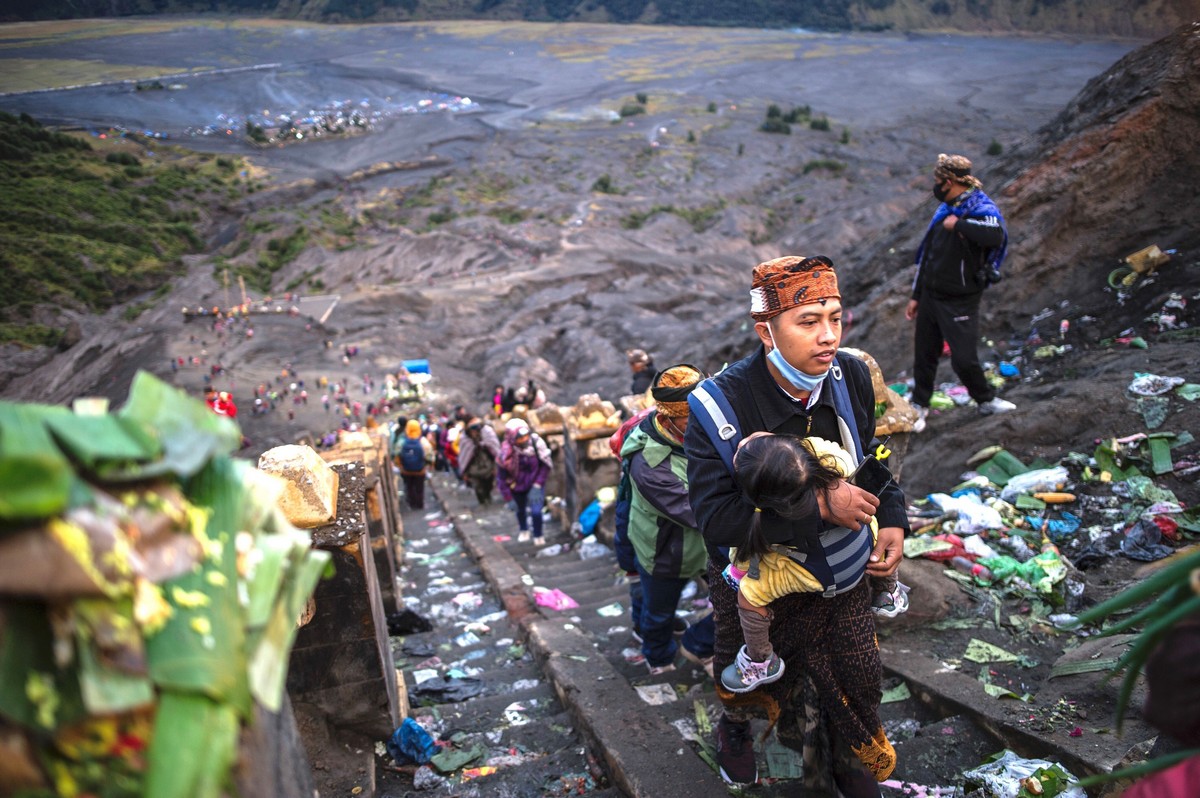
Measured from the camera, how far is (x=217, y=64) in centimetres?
3603

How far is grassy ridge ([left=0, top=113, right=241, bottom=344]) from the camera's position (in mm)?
9836

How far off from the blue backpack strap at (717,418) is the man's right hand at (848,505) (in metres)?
0.30

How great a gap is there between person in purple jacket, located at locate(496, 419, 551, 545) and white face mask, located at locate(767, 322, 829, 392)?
5.70m

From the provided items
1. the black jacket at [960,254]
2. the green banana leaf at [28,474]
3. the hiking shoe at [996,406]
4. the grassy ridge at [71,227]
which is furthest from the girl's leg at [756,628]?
the grassy ridge at [71,227]

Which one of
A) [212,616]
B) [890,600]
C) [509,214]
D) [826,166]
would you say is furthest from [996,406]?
[826,166]

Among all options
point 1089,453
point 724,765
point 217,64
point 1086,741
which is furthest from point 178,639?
point 217,64

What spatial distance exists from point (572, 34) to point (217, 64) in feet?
150

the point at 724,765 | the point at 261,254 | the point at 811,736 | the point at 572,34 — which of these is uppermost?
the point at 572,34

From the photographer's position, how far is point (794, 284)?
8.71 feet

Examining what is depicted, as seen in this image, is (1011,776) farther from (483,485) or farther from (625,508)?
(483,485)

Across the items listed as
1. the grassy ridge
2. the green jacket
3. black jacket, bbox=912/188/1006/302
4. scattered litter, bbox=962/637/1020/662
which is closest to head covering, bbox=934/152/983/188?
black jacket, bbox=912/188/1006/302

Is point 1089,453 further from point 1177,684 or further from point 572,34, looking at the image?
point 572,34

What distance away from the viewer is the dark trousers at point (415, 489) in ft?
38.5

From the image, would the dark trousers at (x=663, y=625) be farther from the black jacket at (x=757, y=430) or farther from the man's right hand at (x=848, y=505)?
the man's right hand at (x=848, y=505)
